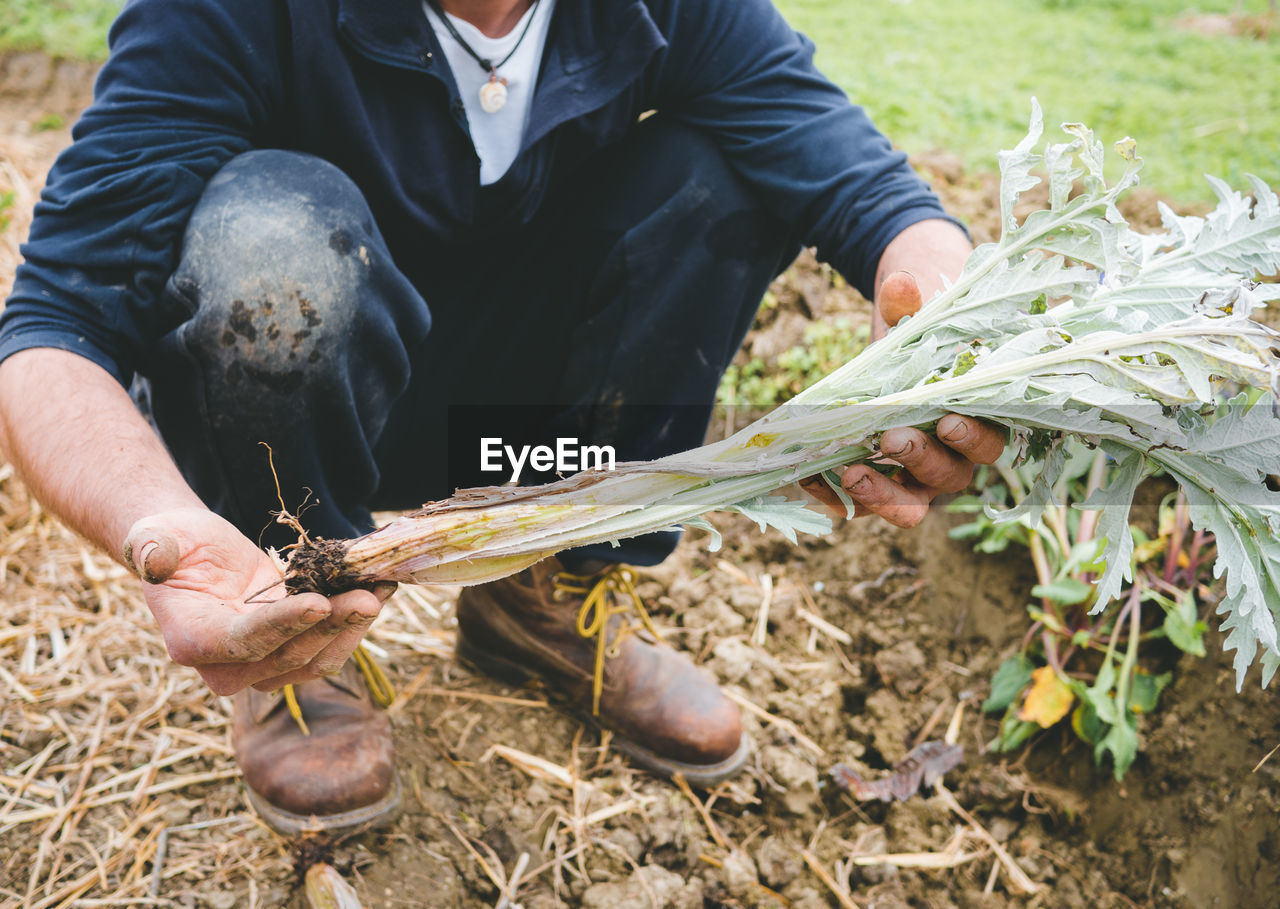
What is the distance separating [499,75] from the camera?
2004 mm

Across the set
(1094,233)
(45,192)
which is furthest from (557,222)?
(1094,233)

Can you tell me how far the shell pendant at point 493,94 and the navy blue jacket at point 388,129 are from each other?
8cm

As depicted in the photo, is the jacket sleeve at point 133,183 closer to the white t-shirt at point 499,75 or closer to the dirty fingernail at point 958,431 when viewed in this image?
the white t-shirt at point 499,75

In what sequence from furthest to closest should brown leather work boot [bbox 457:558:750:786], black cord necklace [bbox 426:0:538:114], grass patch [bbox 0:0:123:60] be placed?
grass patch [bbox 0:0:123:60]
brown leather work boot [bbox 457:558:750:786]
black cord necklace [bbox 426:0:538:114]

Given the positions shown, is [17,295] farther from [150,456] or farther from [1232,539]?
[1232,539]

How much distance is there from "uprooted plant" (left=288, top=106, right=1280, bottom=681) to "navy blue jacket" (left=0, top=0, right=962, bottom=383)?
1.56 ft

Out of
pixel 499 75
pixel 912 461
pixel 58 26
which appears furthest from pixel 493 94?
pixel 58 26

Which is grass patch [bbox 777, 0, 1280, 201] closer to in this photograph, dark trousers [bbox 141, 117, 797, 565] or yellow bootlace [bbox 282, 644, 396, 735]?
dark trousers [bbox 141, 117, 797, 565]

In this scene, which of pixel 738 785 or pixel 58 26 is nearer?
pixel 738 785

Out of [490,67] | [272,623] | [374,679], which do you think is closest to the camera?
[272,623]

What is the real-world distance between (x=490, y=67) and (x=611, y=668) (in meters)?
1.42

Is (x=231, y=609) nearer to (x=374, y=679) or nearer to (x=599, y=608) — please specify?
(x=374, y=679)

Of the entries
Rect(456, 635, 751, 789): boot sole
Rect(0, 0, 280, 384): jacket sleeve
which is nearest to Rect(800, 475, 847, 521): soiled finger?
Rect(456, 635, 751, 789): boot sole

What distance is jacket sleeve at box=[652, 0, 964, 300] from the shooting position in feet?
6.71
